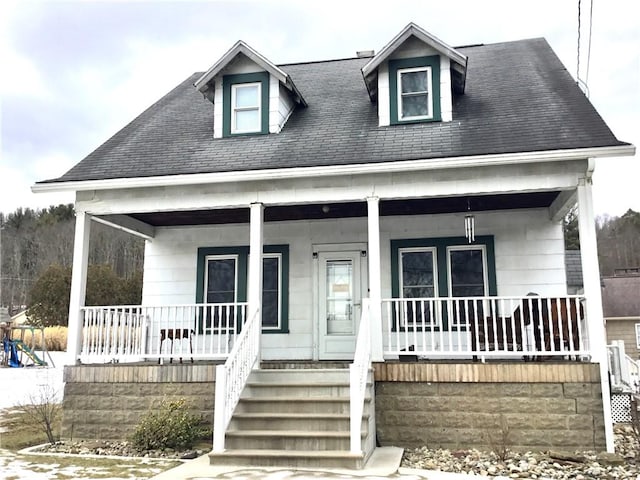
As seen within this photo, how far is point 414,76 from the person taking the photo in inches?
396

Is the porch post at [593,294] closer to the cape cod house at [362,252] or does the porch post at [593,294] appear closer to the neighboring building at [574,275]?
the cape cod house at [362,252]

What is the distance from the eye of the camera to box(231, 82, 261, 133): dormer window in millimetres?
10398

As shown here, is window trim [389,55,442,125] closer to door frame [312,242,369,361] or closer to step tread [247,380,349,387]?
door frame [312,242,369,361]

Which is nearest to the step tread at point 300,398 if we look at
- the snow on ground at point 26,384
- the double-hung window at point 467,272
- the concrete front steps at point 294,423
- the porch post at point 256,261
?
the concrete front steps at point 294,423

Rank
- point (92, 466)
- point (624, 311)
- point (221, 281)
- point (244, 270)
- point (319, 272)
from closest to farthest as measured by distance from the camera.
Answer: point (92, 466), point (319, 272), point (244, 270), point (221, 281), point (624, 311)

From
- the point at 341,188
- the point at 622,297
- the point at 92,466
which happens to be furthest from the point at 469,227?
the point at 622,297

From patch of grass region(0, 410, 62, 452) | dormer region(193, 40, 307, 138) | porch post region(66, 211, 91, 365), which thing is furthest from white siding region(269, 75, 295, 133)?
patch of grass region(0, 410, 62, 452)

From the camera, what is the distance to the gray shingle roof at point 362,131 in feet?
27.7

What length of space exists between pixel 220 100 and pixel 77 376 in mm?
5346

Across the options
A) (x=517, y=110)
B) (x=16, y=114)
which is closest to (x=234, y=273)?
(x=517, y=110)

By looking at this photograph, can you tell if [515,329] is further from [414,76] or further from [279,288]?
[414,76]

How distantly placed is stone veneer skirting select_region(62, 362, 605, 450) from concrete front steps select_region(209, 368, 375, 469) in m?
0.65

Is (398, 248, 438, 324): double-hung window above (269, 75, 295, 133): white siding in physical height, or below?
below

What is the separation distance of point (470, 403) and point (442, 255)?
3145 mm
